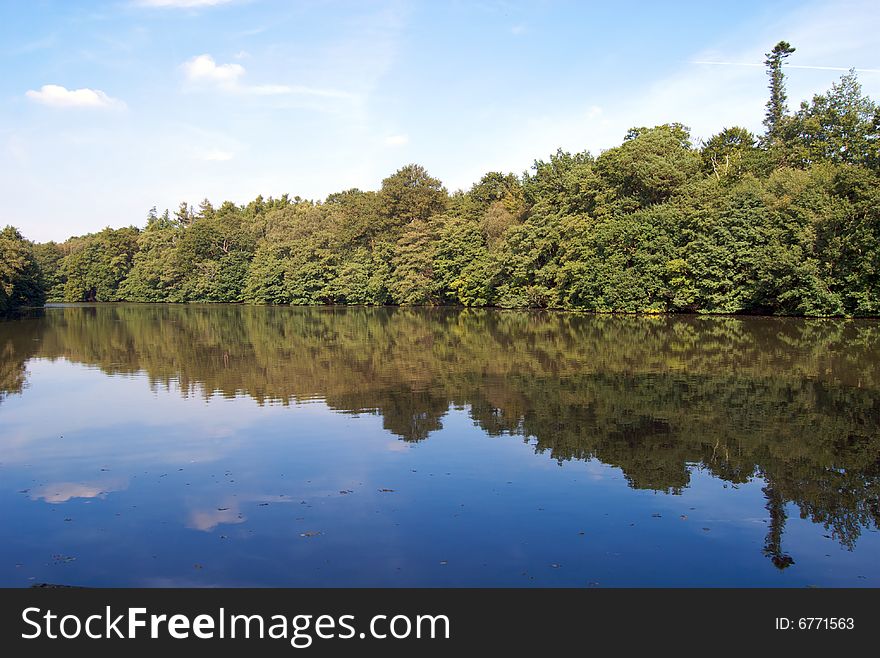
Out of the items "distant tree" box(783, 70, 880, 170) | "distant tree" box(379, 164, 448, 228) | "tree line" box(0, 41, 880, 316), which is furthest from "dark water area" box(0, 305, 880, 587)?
"distant tree" box(379, 164, 448, 228)

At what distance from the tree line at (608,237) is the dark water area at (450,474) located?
719 inches

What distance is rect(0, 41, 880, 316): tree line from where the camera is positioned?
3688cm

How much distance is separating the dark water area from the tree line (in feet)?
59.9

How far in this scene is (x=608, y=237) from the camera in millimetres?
47031

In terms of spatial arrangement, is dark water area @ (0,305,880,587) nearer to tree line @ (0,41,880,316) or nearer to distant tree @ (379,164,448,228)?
tree line @ (0,41,880,316)

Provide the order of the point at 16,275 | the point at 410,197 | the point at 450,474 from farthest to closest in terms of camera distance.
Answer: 1. the point at 410,197
2. the point at 16,275
3. the point at 450,474

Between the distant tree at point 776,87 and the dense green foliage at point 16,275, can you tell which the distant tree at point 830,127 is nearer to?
the distant tree at point 776,87

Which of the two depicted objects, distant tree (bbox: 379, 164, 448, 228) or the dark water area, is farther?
distant tree (bbox: 379, 164, 448, 228)

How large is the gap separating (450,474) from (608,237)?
1575 inches

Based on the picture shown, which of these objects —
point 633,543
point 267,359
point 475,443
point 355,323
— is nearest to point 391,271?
point 355,323

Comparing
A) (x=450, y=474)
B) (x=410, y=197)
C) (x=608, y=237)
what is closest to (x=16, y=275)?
(x=410, y=197)

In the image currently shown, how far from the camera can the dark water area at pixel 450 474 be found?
21.4ft

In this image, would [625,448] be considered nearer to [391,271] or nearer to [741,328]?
[741,328]

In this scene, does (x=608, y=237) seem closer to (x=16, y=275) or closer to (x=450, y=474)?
(x=450, y=474)
